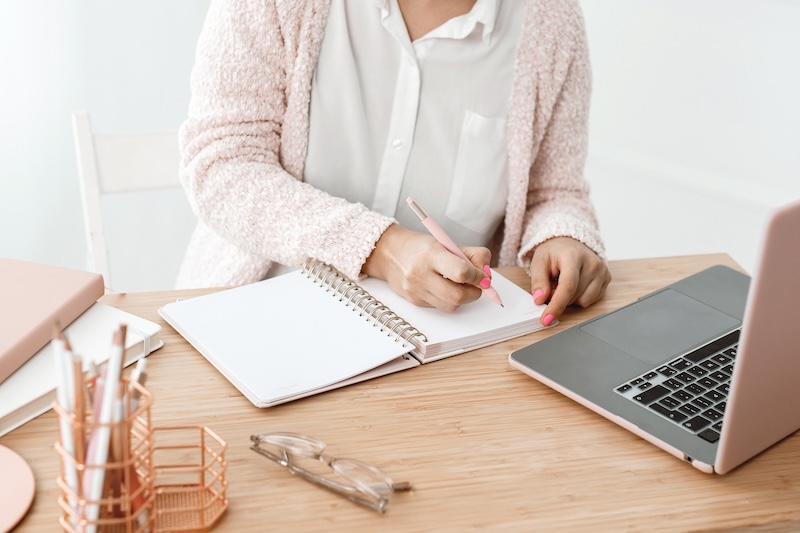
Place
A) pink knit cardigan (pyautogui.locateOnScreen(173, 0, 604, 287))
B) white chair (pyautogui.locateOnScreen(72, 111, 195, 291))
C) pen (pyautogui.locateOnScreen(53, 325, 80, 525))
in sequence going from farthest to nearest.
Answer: white chair (pyautogui.locateOnScreen(72, 111, 195, 291)) → pink knit cardigan (pyautogui.locateOnScreen(173, 0, 604, 287)) → pen (pyautogui.locateOnScreen(53, 325, 80, 525))

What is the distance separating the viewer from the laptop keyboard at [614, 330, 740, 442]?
0.82 m

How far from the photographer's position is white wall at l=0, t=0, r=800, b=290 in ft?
6.02

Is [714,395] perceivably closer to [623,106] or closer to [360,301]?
[360,301]

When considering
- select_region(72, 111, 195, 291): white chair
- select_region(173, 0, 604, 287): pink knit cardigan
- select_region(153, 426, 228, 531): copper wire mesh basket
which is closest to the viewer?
select_region(153, 426, 228, 531): copper wire mesh basket

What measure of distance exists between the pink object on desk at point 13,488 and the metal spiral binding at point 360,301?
1.32 ft

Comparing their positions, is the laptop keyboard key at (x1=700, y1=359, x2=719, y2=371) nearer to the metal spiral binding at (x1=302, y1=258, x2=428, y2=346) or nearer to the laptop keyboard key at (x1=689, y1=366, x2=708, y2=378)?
the laptop keyboard key at (x1=689, y1=366, x2=708, y2=378)

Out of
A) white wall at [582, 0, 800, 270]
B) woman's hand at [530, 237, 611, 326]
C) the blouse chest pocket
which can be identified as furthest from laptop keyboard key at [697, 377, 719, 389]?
white wall at [582, 0, 800, 270]

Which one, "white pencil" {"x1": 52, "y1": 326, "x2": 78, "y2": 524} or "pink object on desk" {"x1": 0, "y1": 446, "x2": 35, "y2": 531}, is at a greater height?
"white pencil" {"x1": 52, "y1": 326, "x2": 78, "y2": 524}

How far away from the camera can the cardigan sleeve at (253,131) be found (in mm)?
1132

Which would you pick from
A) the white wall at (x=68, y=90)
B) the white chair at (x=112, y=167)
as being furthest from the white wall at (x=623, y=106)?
the white chair at (x=112, y=167)

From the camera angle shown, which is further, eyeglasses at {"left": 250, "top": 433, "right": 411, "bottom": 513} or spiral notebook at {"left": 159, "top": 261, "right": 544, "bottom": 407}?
spiral notebook at {"left": 159, "top": 261, "right": 544, "bottom": 407}

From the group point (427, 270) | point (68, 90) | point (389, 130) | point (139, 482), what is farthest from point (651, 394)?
point (68, 90)

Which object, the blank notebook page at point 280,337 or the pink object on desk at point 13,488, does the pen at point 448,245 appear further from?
the pink object on desk at point 13,488

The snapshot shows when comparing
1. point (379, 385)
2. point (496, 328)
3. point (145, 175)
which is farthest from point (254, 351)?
point (145, 175)
